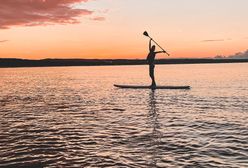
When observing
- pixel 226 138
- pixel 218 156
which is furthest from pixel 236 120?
pixel 218 156

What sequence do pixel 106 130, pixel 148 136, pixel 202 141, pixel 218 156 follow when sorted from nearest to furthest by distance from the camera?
1. pixel 218 156
2. pixel 202 141
3. pixel 148 136
4. pixel 106 130

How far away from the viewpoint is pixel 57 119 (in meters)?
19.5

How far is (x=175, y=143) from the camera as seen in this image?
12.9 m

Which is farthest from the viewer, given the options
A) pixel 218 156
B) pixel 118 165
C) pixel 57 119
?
pixel 57 119

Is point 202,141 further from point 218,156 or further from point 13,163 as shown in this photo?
point 13,163

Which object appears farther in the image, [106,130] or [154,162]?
[106,130]

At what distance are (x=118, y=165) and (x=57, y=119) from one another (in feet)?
32.7

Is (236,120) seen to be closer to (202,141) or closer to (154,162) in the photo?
(202,141)

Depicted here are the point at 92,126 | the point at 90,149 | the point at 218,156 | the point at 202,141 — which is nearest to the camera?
the point at 218,156

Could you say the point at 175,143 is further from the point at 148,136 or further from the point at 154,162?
the point at 154,162

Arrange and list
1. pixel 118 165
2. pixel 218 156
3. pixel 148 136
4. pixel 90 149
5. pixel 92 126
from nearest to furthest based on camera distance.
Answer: pixel 118 165, pixel 218 156, pixel 90 149, pixel 148 136, pixel 92 126

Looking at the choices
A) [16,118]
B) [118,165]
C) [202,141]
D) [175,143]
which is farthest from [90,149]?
[16,118]

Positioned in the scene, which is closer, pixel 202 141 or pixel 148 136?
pixel 202 141

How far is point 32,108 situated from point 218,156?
16.7 meters
